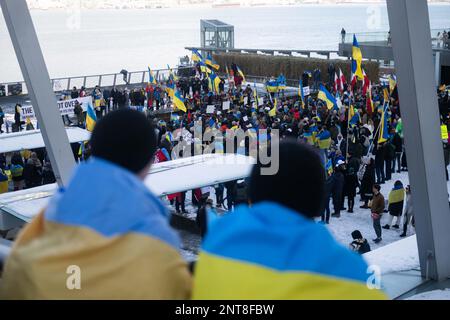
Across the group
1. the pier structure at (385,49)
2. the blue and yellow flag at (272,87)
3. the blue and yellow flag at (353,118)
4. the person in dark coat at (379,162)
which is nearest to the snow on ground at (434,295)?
the person in dark coat at (379,162)

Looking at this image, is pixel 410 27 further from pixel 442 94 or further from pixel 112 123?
pixel 442 94

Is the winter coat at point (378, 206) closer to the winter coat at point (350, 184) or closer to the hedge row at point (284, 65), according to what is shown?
the winter coat at point (350, 184)

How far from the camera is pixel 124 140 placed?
1.47 metres

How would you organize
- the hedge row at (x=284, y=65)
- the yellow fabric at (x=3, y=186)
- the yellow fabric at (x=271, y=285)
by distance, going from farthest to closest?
1. the hedge row at (x=284, y=65)
2. the yellow fabric at (x=3, y=186)
3. the yellow fabric at (x=271, y=285)

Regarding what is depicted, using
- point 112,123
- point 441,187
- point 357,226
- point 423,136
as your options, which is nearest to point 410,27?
point 423,136

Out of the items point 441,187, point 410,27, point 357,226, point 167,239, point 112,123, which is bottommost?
point 357,226

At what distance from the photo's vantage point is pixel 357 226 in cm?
1056

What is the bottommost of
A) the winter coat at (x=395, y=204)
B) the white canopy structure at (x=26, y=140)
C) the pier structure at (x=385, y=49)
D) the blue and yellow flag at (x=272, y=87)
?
the winter coat at (x=395, y=204)

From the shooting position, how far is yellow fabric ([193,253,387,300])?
3.97ft

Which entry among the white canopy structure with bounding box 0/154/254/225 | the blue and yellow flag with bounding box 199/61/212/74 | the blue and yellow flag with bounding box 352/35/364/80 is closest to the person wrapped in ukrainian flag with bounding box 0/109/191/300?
the white canopy structure with bounding box 0/154/254/225

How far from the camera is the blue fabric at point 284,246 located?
122 centimetres

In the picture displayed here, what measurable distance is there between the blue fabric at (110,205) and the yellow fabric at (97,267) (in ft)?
0.06

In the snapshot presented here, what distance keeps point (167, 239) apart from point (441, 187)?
119 inches

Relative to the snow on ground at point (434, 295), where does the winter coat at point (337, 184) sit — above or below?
below
